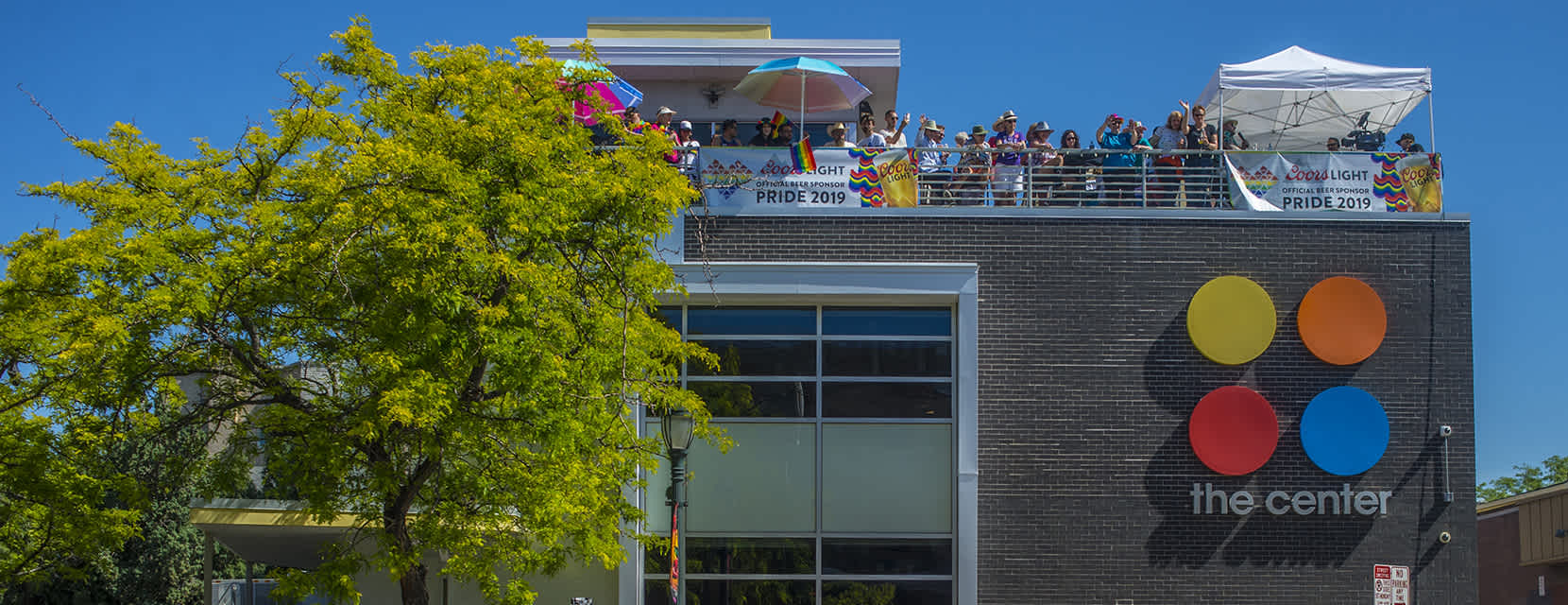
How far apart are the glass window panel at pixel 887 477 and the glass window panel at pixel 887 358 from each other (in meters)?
0.69

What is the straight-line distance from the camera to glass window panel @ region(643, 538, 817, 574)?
16.4 metres

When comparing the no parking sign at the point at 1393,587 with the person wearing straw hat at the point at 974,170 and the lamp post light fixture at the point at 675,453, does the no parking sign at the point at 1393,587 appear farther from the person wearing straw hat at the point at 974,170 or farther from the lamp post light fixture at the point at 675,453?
the lamp post light fixture at the point at 675,453

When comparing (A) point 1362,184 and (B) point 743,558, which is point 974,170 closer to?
(A) point 1362,184

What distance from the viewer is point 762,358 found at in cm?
1678

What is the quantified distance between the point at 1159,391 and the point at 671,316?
6.26m

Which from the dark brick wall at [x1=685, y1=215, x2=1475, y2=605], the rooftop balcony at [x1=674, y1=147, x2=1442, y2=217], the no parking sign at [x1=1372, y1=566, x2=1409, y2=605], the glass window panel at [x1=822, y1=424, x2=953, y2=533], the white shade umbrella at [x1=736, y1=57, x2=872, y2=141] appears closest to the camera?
the no parking sign at [x1=1372, y1=566, x2=1409, y2=605]

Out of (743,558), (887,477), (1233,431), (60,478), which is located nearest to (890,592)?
(887,477)

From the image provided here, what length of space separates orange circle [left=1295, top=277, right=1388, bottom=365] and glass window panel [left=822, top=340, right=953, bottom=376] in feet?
14.7

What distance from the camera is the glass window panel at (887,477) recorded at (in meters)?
16.5

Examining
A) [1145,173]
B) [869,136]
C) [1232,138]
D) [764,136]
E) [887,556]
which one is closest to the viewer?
[887,556]

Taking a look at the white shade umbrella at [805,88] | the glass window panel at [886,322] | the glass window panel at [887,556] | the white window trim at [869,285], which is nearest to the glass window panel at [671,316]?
the white window trim at [869,285]

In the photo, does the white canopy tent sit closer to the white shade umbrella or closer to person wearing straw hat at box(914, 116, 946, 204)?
person wearing straw hat at box(914, 116, 946, 204)

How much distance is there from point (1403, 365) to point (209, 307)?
45.5 feet

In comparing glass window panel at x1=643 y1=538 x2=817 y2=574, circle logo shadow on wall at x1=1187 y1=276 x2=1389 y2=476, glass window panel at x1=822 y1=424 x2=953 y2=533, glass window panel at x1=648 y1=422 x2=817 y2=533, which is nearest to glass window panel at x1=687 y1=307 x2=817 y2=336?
glass window panel at x1=648 y1=422 x2=817 y2=533
